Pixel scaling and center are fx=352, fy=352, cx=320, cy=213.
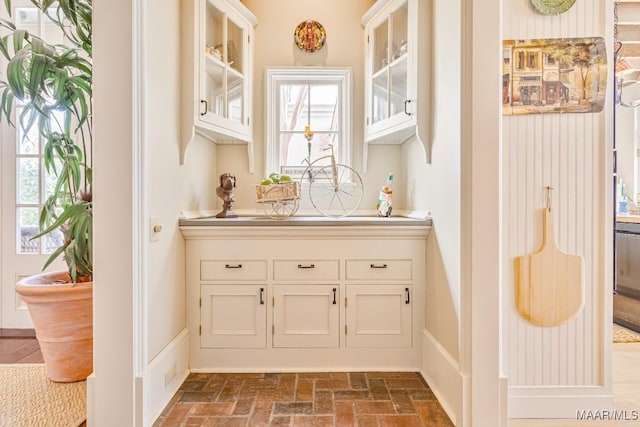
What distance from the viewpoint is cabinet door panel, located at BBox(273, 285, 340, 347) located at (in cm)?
219

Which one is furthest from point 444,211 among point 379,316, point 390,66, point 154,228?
point 154,228

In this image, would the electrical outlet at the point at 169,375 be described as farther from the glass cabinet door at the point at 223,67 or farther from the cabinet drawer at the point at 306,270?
the glass cabinet door at the point at 223,67

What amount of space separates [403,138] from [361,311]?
51.0 inches

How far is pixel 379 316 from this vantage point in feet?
7.18

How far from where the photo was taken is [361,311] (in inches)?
86.4

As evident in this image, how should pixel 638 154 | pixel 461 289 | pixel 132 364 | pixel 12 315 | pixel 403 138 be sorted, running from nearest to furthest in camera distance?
1. pixel 132 364
2. pixel 461 289
3. pixel 403 138
4. pixel 12 315
5. pixel 638 154

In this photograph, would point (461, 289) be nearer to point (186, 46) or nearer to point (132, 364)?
point (132, 364)

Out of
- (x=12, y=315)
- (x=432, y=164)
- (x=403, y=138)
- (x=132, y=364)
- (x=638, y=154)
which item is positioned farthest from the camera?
(x=638, y=154)

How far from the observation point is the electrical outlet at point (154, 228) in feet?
5.65

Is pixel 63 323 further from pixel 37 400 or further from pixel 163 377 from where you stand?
pixel 163 377

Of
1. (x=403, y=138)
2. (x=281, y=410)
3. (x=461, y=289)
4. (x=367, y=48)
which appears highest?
(x=367, y=48)

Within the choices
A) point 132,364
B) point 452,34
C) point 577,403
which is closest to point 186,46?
point 452,34

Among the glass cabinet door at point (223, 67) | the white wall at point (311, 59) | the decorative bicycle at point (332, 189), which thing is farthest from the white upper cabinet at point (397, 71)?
the glass cabinet door at point (223, 67)

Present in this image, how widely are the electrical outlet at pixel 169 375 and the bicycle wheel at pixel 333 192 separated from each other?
1.47 m
